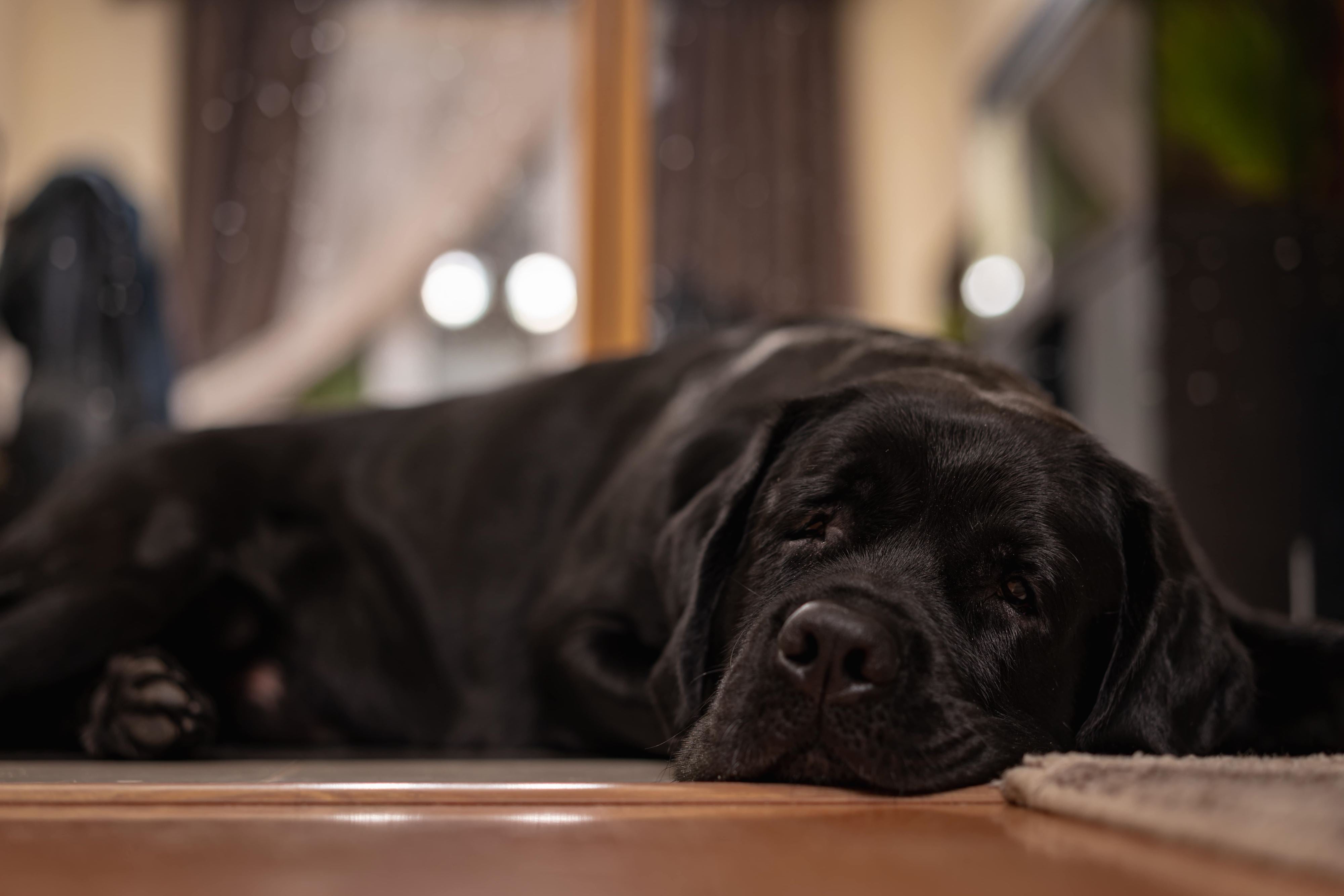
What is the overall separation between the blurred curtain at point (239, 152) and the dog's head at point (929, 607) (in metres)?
6.60

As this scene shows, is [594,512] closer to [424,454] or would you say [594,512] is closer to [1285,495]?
[424,454]

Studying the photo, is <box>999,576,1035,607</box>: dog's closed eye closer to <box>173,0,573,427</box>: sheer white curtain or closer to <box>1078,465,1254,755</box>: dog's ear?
<box>1078,465,1254,755</box>: dog's ear

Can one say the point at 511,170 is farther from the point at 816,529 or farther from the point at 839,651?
the point at 839,651

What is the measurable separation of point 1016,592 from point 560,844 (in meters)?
0.73

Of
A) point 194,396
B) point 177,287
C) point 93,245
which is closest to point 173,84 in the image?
point 177,287

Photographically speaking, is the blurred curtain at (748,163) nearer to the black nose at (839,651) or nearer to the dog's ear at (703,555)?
the dog's ear at (703,555)

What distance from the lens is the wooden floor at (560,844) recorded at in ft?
2.49

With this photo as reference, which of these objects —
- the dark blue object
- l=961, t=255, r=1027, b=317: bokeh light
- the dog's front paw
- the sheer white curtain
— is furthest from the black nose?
the sheer white curtain

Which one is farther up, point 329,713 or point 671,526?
point 671,526

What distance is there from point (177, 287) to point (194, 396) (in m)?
0.91

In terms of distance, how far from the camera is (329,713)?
2188mm

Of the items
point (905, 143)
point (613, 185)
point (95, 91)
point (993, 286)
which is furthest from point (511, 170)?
point (613, 185)

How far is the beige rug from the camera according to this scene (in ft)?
2.61

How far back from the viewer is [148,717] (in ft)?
5.86
